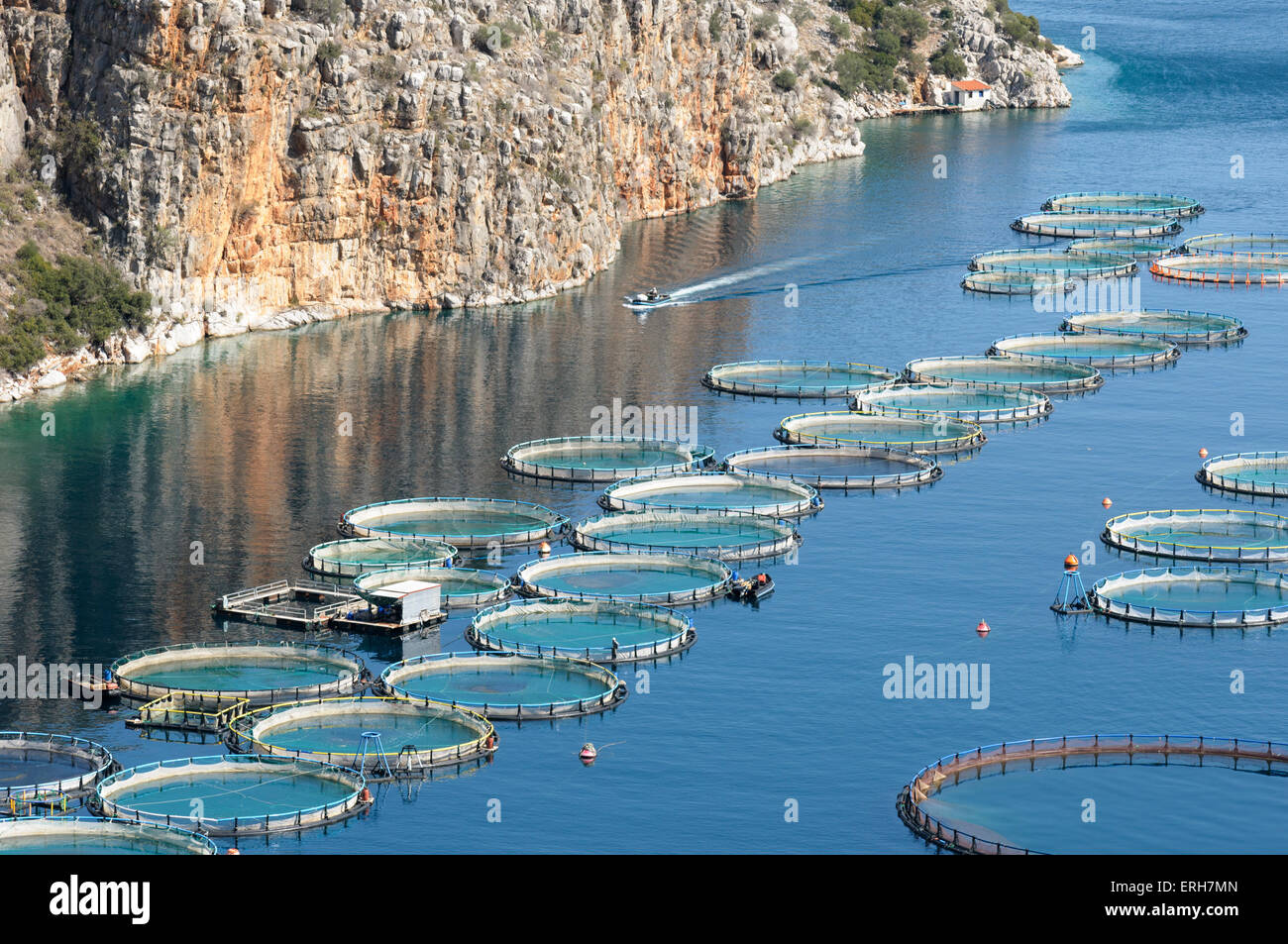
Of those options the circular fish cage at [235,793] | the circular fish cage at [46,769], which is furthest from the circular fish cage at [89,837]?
the circular fish cage at [46,769]

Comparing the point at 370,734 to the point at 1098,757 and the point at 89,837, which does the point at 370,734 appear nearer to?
the point at 89,837

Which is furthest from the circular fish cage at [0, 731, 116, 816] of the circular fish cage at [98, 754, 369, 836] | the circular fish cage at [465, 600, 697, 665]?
the circular fish cage at [465, 600, 697, 665]

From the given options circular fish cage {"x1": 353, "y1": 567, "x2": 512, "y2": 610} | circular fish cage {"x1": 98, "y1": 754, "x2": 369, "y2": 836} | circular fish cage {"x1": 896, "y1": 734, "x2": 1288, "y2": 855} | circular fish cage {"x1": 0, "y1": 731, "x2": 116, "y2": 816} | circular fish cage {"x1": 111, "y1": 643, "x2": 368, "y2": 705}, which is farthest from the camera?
circular fish cage {"x1": 353, "y1": 567, "x2": 512, "y2": 610}

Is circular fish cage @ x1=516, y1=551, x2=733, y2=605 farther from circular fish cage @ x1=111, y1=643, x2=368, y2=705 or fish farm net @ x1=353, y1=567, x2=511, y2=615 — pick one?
circular fish cage @ x1=111, y1=643, x2=368, y2=705

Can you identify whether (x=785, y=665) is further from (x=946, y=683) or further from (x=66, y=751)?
(x=66, y=751)

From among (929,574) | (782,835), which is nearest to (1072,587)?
(929,574)

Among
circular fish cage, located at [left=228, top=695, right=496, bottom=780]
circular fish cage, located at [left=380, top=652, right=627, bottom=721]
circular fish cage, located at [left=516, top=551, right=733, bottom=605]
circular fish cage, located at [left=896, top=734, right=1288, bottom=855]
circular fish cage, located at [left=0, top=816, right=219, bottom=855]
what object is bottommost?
circular fish cage, located at [left=0, top=816, right=219, bottom=855]
